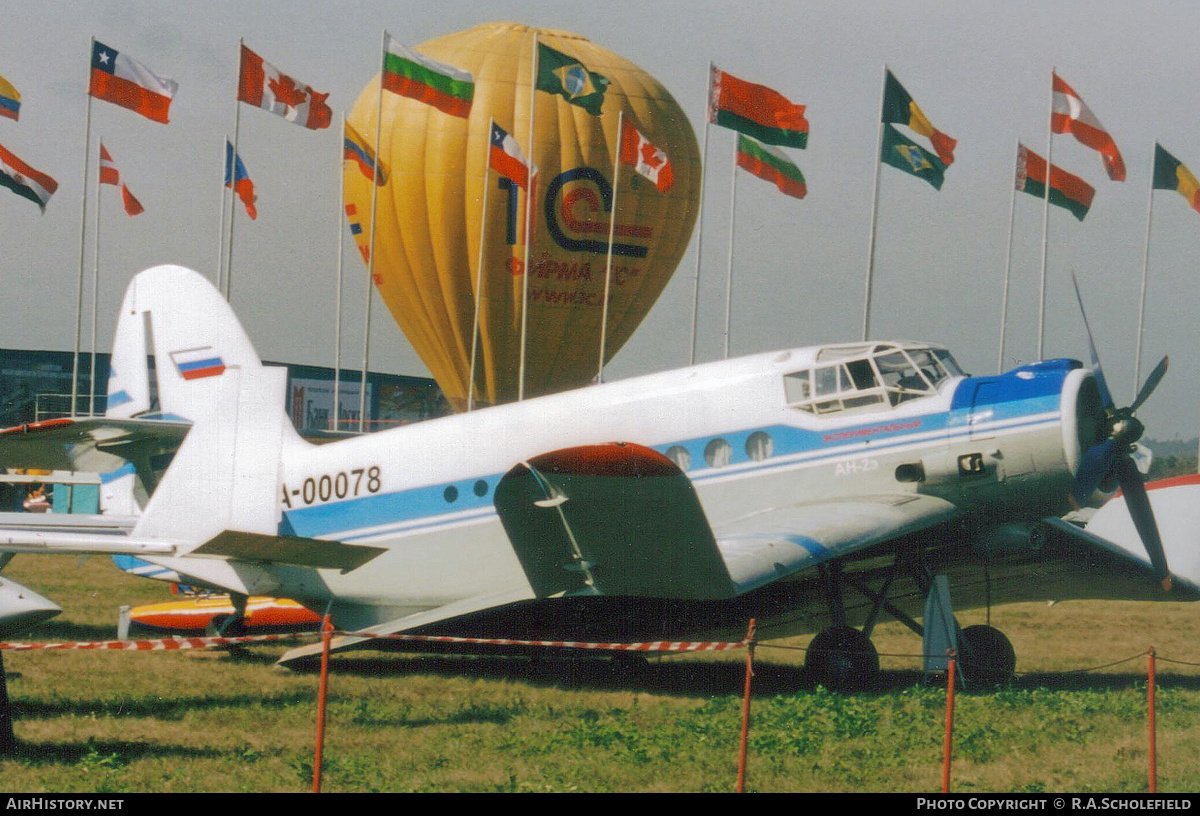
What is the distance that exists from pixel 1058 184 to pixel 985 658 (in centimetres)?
1638

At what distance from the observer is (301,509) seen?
597 inches

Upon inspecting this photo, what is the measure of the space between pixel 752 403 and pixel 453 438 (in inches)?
130

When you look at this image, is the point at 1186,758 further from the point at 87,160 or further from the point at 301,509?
the point at 87,160

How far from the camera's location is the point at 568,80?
27.4 meters

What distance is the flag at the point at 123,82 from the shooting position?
1024 inches

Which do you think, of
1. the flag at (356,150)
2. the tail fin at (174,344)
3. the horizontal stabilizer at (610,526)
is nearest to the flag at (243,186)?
the flag at (356,150)

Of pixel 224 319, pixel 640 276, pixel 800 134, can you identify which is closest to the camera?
pixel 224 319

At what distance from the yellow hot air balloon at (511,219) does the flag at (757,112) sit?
491 inches

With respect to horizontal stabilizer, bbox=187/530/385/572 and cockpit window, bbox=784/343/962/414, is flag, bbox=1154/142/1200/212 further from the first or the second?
horizontal stabilizer, bbox=187/530/385/572

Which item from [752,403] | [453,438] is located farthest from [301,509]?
[752,403]

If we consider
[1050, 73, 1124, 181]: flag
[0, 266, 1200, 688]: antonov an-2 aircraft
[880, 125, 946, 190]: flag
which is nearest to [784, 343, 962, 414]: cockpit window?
[0, 266, 1200, 688]: antonov an-2 aircraft

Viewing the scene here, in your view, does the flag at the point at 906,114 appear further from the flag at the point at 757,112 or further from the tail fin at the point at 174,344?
the tail fin at the point at 174,344

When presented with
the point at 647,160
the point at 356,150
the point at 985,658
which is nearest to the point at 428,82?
the point at 356,150

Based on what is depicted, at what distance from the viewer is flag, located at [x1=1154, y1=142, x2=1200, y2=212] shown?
2945cm
